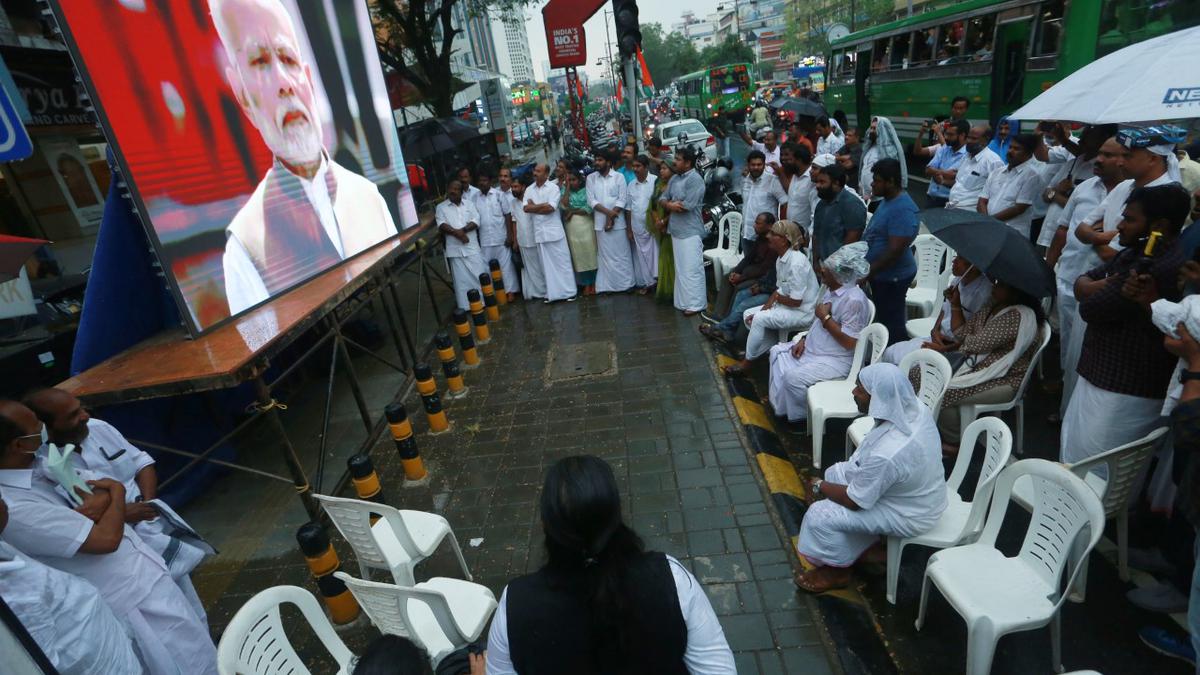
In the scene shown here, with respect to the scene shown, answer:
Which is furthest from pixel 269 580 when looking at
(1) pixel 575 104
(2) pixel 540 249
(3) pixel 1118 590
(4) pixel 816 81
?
(4) pixel 816 81

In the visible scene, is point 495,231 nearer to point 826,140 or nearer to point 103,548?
point 826,140

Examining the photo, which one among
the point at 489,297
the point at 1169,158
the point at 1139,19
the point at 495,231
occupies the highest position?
the point at 1139,19

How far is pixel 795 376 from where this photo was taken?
15.1ft

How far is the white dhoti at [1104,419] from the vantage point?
9.72 ft

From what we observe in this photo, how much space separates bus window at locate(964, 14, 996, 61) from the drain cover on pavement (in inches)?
385

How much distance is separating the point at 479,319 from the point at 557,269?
1.44 meters

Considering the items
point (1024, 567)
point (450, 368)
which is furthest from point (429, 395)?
point (1024, 567)

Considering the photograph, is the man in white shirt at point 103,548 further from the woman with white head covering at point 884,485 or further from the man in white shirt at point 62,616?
the woman with white head covering at point 884,485

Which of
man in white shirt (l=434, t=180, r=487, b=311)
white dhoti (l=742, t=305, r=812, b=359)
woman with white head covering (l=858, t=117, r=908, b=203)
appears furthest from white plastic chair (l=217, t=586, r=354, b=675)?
woman with white head covering (l=858, t=117, r=908, b=203)

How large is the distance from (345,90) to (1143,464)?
24.4 feet

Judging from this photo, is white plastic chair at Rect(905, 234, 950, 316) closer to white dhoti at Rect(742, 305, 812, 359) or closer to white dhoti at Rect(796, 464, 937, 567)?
white dhoti at Rect(742, 305, 812, 359)

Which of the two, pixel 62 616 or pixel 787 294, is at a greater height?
pixel 62 616

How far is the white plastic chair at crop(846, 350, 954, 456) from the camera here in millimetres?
3650

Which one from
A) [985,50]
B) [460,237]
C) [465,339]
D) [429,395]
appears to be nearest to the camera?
[429,395]
